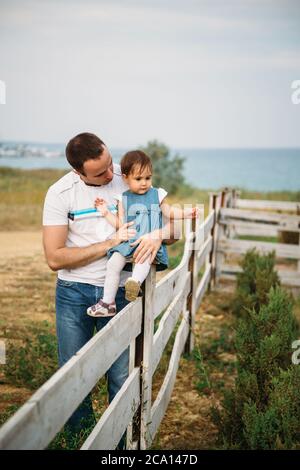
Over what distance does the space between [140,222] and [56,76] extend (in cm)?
10259

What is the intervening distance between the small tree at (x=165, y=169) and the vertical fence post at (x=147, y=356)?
21.1 metres

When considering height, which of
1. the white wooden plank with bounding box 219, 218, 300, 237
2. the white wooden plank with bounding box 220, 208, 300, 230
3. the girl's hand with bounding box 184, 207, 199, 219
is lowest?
the white wooden plank with bounding box 219, 218, 300, 237

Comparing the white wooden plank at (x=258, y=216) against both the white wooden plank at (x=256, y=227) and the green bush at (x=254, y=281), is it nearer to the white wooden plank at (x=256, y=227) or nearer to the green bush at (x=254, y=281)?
the white wooden plank at (x=256, y=227)

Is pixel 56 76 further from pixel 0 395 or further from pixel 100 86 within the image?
pixel 0 395

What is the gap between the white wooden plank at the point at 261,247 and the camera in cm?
991

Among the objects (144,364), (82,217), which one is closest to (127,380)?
(144,364)

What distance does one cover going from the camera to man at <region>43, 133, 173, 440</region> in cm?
325

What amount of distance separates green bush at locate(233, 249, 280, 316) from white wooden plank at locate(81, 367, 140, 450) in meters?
4.24

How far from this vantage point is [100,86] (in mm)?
113875

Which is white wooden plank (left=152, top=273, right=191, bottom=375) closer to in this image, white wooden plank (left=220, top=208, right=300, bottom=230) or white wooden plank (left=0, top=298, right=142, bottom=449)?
white wooden plank (left=0, top=298, right=142, bottom=449)

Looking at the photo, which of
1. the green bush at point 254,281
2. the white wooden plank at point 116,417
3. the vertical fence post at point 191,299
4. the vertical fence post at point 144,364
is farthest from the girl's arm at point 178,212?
the green bush at point 254,281

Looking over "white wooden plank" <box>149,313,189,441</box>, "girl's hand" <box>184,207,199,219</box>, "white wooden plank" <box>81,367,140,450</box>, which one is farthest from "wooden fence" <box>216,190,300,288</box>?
"white wooden plank" <box>81,367,140,450</box>

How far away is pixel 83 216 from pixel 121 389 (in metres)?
1.05
